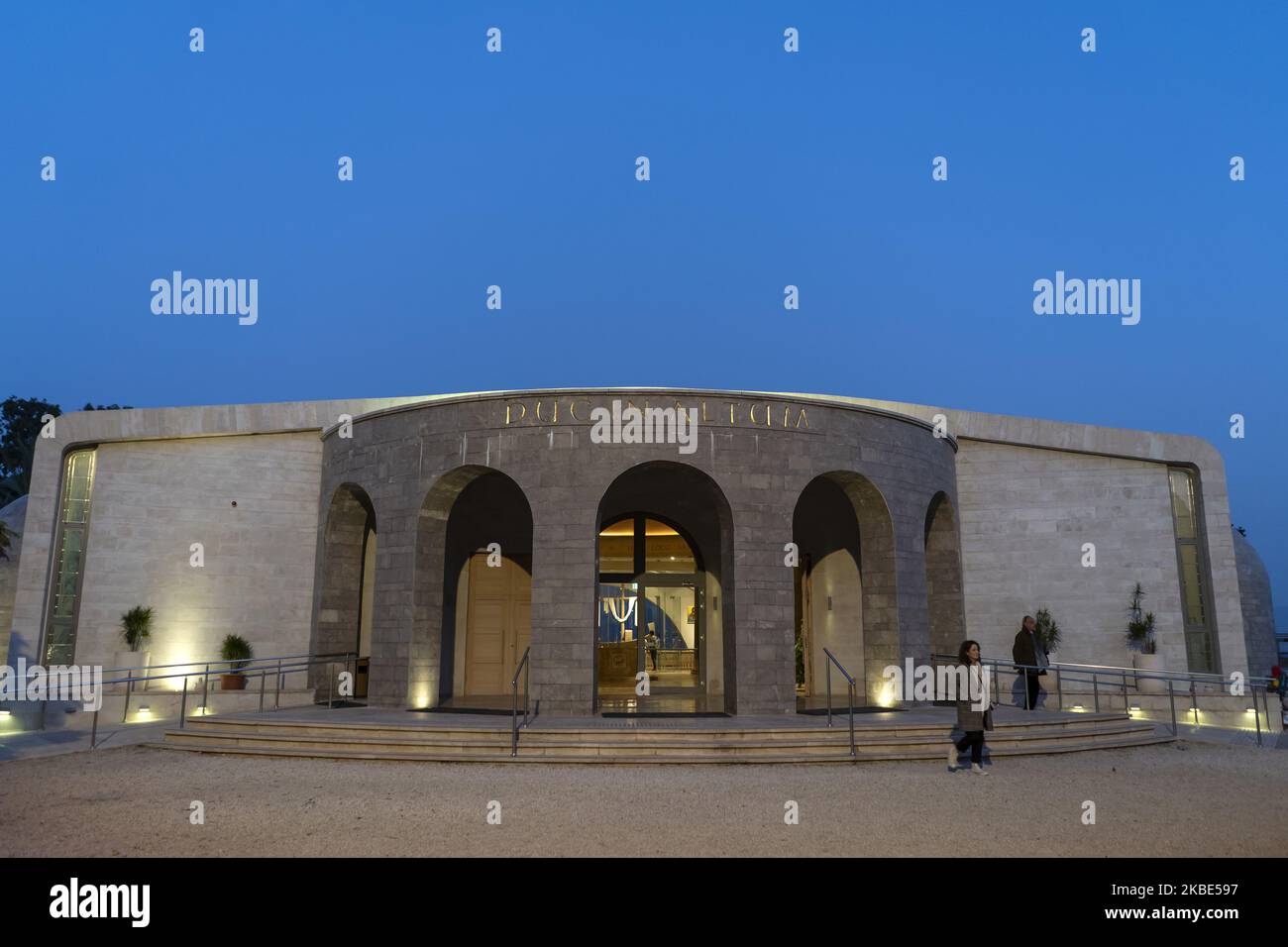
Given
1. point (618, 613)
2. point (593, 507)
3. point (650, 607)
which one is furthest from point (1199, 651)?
point (593, 507)

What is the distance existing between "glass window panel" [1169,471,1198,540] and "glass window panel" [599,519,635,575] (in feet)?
39.8

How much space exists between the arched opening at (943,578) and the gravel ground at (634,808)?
198 inches

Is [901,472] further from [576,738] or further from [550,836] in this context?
[550,836]

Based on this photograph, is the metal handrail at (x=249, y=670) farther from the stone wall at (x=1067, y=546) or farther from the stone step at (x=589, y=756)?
the stone wall at (x=1067, y=546)

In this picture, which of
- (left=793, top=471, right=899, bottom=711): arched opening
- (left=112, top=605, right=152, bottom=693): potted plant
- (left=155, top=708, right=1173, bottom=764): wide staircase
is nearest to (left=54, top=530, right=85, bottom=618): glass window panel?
(left=112, top=605, right=152, bottom=693): potted plant

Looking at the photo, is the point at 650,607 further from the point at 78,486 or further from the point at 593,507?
the point at 78,486

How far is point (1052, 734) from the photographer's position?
12.3 m

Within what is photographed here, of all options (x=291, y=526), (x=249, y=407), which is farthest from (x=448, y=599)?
(x=249, y=407)

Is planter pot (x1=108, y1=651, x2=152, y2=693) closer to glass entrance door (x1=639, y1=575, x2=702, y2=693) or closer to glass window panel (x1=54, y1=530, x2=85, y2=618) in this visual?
glass window panel (x1=54, y1=530, x2=85, y2=618)

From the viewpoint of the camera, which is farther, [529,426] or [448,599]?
Answer: [448,599]

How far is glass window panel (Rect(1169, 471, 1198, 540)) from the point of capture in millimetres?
19703

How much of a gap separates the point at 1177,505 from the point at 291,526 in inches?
752
